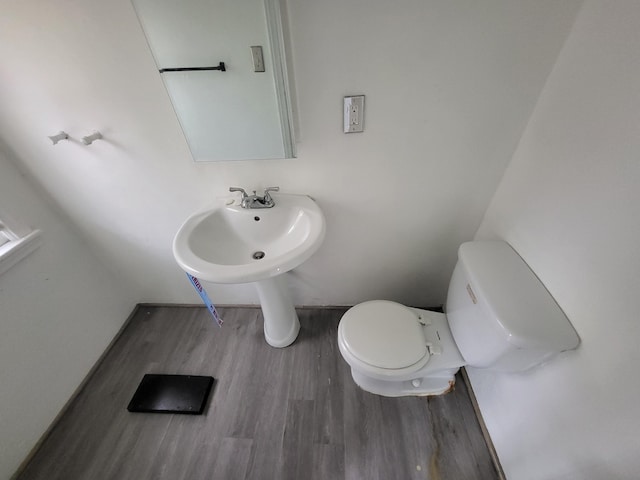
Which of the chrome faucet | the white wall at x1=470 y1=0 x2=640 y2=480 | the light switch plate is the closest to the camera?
the white wall at x1=470 y1=0 x2=640 y2=480

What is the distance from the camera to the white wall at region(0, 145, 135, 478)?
108cm

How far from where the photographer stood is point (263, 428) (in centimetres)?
119

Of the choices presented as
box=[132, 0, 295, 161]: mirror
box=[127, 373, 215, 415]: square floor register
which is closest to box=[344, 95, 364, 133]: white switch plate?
box=[132, 0, 295, 161]: mirror

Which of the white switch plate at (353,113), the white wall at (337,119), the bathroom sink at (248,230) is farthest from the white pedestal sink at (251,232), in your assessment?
the white switch plate at (353,113)

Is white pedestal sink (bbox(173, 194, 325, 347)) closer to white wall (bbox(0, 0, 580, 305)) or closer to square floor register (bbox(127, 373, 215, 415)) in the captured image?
white wall (bbox(0, 0, 580, 305))

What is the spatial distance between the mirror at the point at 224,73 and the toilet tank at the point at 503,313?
830 mm

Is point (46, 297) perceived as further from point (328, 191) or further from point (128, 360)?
point (328, 191)

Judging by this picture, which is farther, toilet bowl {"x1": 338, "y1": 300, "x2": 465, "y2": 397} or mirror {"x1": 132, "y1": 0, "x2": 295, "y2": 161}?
toilet bowl {"x1": 338, "y1": 300, "x2": 465, "y2": 397}

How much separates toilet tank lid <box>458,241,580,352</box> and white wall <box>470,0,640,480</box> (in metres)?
A: 0.03

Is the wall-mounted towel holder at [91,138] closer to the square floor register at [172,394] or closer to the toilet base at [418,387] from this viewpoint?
the square floor register at [172,394]

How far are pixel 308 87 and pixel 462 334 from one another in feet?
3.60

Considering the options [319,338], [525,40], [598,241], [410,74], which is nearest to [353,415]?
[319,338]

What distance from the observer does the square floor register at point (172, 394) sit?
1.27 m

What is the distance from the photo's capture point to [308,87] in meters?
0.87
